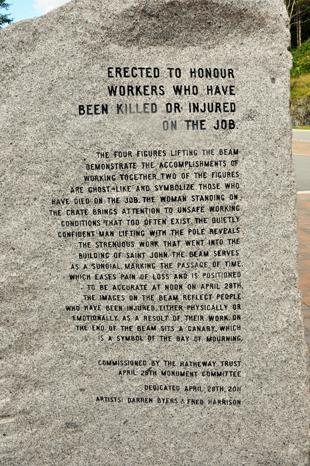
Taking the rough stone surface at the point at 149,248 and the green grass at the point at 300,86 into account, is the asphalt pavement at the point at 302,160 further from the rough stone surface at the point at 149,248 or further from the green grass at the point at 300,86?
the rough stone surface at the point at 149,248

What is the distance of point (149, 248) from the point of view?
81.0 inches

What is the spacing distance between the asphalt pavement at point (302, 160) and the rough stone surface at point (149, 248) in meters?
7.05

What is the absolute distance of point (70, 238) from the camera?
209 cm

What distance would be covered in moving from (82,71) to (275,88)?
3.57 ft

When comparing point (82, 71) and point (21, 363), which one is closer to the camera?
point (82, 71)

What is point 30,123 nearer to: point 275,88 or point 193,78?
point 193,78

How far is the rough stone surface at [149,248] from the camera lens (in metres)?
1.96

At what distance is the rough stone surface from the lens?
6.42ft

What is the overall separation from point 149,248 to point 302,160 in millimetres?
11717

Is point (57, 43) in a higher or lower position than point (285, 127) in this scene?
higher

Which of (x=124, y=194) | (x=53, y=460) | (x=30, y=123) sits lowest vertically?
(x=53, y=460)

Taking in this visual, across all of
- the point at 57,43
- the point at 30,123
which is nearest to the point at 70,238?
the point at 30,123

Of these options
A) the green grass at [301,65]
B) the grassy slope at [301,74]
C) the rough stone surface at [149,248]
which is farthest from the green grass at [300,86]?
the rough stone surface at [149,248]

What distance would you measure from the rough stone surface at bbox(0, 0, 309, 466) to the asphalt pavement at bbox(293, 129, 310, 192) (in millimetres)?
7046
